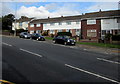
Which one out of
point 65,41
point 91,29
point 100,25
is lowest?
point 65,41

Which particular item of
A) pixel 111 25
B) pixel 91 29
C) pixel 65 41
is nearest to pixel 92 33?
pixel 91 29

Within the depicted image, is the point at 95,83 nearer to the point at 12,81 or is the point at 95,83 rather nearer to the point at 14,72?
the point at 12,81

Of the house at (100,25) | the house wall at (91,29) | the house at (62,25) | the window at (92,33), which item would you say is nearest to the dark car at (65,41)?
the house at (100,25)

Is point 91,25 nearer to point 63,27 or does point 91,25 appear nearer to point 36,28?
point 63,27

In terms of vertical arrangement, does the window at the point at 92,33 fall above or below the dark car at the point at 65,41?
above

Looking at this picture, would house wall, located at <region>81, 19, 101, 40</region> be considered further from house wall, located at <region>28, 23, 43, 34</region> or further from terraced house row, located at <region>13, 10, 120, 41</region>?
house wall, located at <region>28, 23, 43, 34</region>

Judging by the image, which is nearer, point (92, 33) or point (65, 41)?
point (65, 41)

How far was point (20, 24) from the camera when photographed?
236 feet

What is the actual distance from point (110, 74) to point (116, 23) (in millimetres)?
32050

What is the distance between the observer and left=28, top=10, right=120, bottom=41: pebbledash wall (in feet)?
128

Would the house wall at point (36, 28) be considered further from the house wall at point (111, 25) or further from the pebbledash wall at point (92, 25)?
the house wall at point (111, 25)

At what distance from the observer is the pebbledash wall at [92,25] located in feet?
128

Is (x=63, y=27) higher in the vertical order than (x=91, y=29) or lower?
higher

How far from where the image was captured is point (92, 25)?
42062 mm
